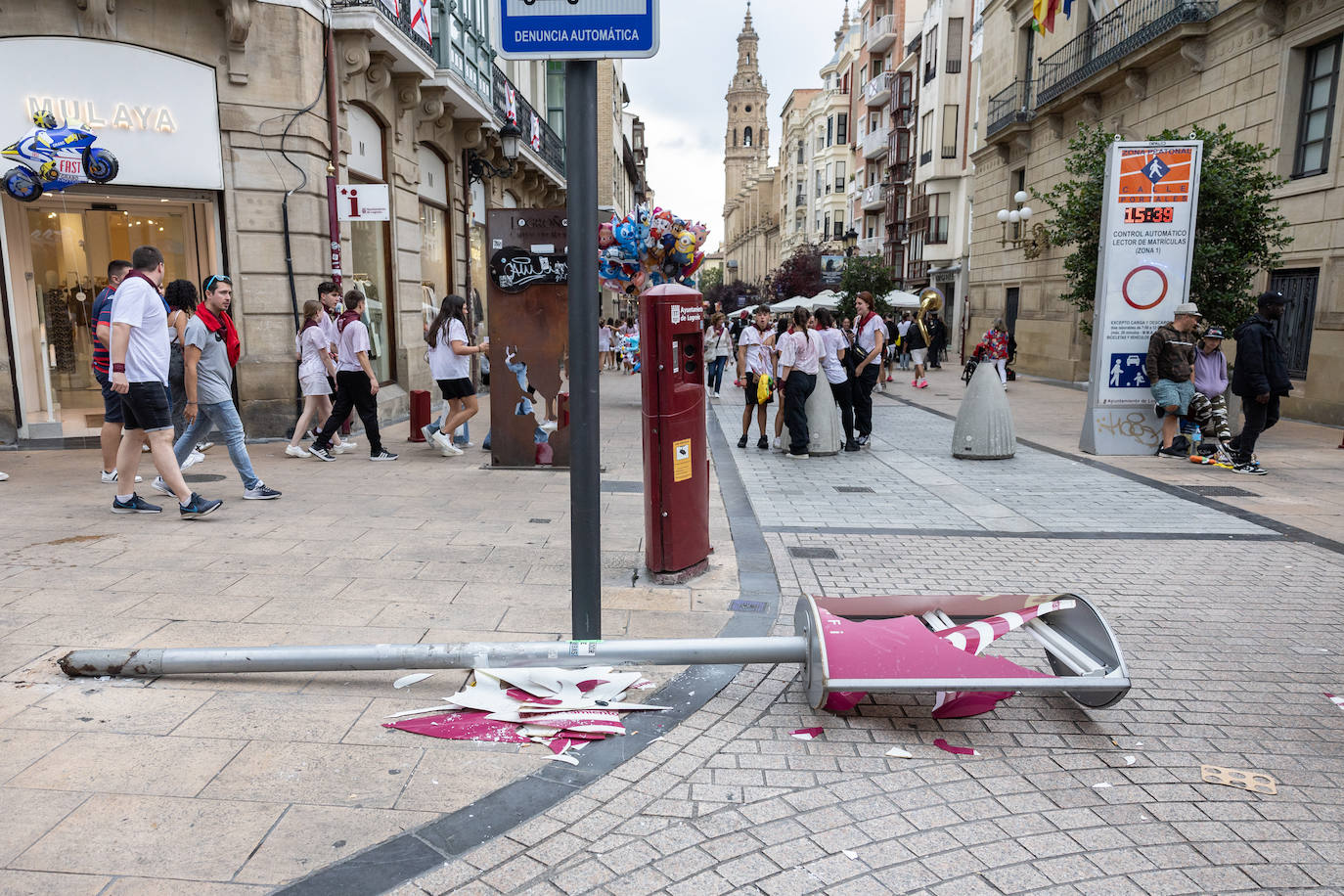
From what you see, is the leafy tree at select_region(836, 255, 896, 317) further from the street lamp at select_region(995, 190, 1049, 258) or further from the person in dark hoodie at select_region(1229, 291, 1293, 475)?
the person in dark hoodie at select_region(1229, 291, 1293, 475)

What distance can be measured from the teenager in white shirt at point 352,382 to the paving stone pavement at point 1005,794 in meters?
5.95

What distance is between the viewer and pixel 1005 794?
2.96m

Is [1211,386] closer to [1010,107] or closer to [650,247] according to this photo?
[650,247]

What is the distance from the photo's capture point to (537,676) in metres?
3.61

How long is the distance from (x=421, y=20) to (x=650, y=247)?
4.59 m

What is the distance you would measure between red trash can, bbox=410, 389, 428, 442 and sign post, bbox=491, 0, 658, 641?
24.0ft

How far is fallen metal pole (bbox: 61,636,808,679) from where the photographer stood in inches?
140

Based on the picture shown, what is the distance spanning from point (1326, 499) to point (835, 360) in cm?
485

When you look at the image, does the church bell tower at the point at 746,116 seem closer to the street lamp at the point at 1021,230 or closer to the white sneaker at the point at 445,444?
the street lamp at the point at 1021,230

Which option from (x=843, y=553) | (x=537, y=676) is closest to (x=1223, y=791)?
(x=537, y=676)

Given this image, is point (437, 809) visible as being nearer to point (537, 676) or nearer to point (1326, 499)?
point (537, 676)

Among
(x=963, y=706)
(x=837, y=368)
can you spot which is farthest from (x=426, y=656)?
(x=837, y=368)

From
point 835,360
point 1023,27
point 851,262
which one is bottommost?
point 835,360

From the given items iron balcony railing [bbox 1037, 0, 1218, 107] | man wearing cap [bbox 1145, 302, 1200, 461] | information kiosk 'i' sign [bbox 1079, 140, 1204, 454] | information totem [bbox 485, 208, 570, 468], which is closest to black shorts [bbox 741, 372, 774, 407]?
information totem [bbox 485, 208, 570, 468]
